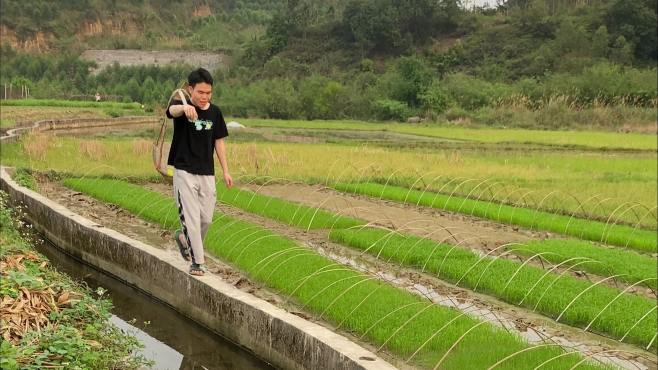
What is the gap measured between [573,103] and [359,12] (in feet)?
93.7

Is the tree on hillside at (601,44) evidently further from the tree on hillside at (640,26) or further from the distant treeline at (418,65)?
the tree on hillside at (640,26)

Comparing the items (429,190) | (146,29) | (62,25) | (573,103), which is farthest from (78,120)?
(146,29)

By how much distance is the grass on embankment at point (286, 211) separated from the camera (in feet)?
33.9

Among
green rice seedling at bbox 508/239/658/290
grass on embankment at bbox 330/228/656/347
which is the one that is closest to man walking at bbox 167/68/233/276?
grass on embankment at bbox 330/228/656/347

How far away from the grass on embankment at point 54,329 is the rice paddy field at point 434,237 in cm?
171

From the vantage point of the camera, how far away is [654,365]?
18.0ft

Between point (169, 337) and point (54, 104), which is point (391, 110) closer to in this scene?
point (54, 104)

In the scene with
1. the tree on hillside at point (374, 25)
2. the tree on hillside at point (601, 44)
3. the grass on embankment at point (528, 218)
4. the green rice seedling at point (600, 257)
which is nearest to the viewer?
the green rice seedling at point (600, 257)

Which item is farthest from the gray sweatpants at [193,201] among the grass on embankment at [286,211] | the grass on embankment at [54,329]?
the grass on embankment at [286,211]

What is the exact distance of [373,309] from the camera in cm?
577

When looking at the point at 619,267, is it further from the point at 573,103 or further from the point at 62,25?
the point at 62,25

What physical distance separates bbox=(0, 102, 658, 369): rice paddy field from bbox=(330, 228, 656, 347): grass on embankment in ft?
0.07

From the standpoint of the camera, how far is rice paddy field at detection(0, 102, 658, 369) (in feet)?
18.3

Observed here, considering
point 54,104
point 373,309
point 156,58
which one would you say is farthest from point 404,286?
point 156,58
